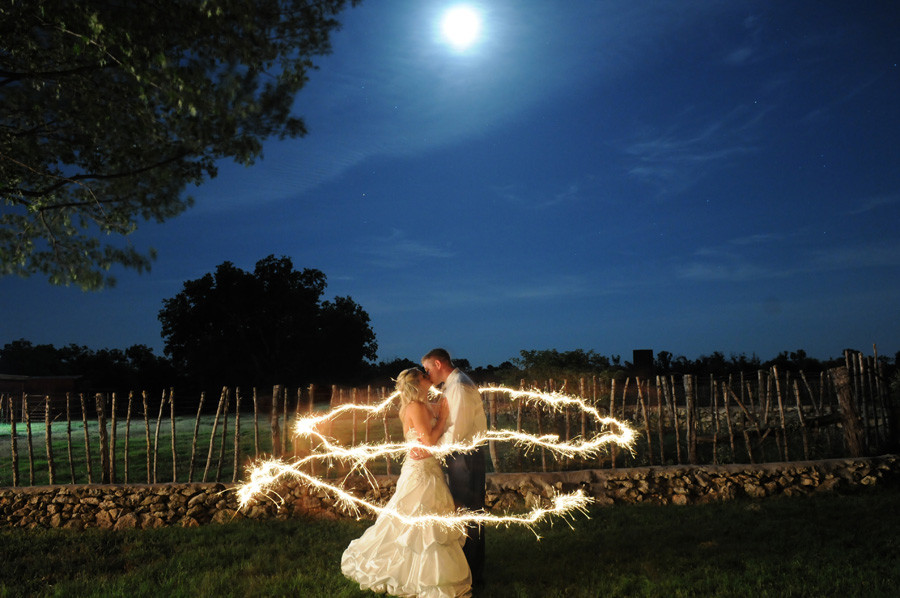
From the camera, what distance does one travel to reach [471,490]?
5.47 meters

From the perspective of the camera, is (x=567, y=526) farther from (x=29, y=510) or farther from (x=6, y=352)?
(x=6, y=352)

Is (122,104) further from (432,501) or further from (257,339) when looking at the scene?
(257,339)

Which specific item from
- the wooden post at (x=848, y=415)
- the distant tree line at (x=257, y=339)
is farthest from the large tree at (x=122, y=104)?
the distant tree line at (x=257, y=339)

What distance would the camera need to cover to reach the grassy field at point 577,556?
5496mm

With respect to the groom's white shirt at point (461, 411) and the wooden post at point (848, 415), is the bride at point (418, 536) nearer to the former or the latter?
the groom's white shirt at point (461, 411)

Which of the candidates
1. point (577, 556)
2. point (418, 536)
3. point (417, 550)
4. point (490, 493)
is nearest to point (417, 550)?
point (417, 550)

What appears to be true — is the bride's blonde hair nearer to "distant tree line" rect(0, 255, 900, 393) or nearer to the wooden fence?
the wooden fence

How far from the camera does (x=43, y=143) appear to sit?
39.4ft

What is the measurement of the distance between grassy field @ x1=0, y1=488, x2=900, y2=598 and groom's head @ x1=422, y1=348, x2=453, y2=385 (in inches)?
70.8

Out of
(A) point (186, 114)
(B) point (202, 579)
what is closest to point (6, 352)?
(A) point (186, 114)

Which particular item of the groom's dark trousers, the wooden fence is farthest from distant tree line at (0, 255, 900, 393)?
the groom's dark trousers

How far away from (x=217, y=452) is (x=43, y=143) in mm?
7770

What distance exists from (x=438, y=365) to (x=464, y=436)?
617 mm

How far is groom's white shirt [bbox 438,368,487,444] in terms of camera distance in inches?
203
